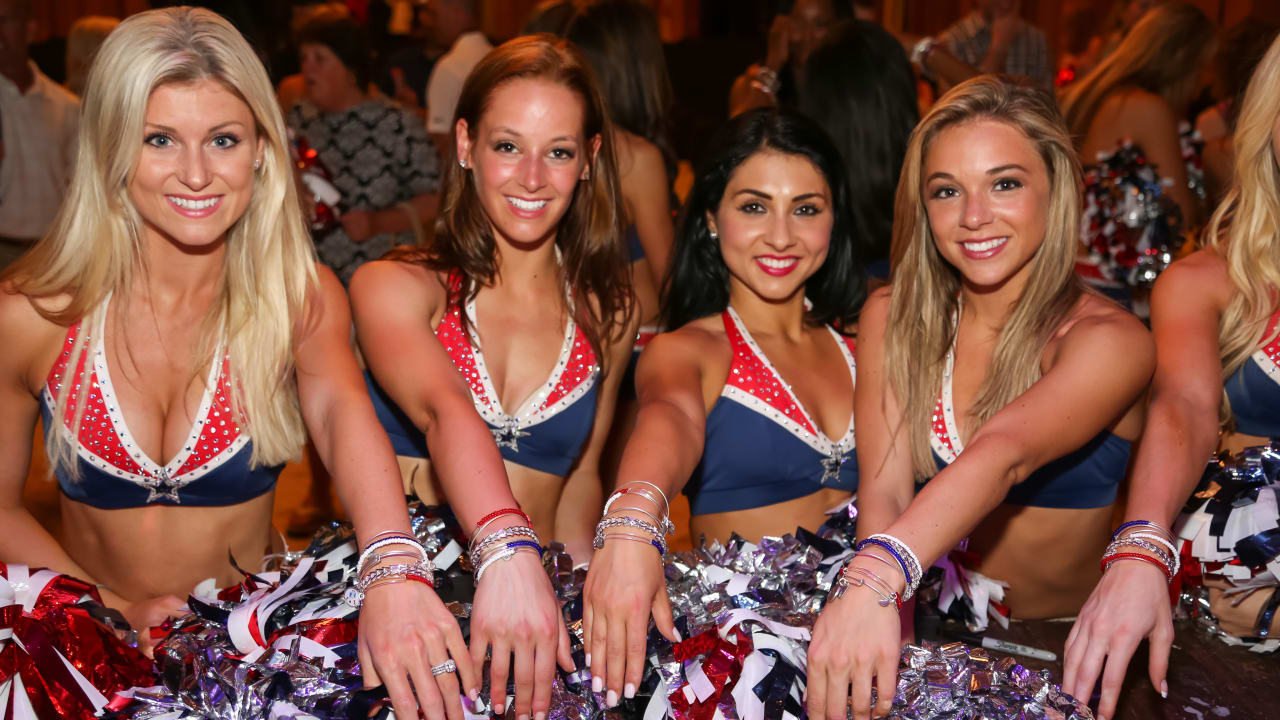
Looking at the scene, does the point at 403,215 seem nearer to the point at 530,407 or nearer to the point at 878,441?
the point at 530,407

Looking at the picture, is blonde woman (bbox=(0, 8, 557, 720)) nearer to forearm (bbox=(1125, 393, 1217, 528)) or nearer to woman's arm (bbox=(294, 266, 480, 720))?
woman's arm (bbox=(294, 266, 480, 720))

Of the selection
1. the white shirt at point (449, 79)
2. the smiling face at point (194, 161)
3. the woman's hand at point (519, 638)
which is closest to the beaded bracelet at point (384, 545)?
the woman's hand at point (519, 638)

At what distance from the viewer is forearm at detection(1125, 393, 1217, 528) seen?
1880 millimetres

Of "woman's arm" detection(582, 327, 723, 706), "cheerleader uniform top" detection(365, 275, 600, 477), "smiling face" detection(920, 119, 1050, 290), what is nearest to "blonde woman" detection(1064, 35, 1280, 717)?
"smiling face" detection(920, 119, 1050, 290)

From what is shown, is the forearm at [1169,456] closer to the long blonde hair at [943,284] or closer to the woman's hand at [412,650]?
the long blonde hair at [943,284]

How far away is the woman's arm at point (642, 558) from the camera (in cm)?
163

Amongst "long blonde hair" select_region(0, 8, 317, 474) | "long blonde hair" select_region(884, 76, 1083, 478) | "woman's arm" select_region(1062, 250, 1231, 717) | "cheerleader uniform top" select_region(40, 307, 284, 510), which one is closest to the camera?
"woman's arm" select_region(1062, 250, 1231, 717)

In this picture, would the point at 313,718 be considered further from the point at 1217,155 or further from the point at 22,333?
the point at 1217,155

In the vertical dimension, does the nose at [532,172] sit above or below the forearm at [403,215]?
below

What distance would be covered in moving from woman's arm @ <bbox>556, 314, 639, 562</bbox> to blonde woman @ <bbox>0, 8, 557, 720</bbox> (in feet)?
2.23

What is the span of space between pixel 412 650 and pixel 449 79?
158 inches

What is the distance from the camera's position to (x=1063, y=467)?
7.35 ft

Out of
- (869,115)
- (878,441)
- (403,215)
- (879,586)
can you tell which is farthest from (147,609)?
(403,215)

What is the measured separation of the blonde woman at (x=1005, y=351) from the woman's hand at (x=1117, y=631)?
0.24 meters
